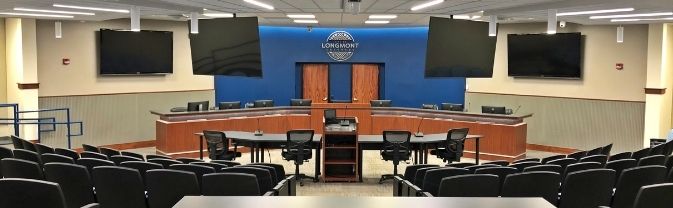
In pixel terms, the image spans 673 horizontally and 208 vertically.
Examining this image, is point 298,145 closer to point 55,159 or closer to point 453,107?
point 55,159

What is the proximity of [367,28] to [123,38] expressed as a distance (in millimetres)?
6776

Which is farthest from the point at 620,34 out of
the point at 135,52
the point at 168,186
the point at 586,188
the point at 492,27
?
the point at 168,186

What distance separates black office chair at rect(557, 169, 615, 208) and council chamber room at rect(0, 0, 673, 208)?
0.02 m

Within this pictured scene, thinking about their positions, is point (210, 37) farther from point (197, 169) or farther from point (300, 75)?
point (300, 75)

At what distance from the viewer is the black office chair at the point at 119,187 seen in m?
5.84

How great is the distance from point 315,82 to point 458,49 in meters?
9.28

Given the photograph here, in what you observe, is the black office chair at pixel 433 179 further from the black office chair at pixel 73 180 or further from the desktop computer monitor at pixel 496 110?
the desktop computer monitor at pixel 496 110

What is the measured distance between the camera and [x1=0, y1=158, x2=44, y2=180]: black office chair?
20.2 ft

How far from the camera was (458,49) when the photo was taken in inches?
412

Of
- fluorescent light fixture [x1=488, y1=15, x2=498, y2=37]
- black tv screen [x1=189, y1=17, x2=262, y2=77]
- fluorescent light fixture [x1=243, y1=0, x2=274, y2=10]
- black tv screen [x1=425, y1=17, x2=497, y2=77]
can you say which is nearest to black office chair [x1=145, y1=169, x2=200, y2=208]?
fluorescent light fixture [x1=243, y1=0, x2=274, y2=10]

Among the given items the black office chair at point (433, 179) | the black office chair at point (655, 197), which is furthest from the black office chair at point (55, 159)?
the black office chair at point (655, 197)

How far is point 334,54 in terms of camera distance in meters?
19.0

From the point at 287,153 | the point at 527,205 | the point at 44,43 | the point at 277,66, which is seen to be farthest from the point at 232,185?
the point at 277,66

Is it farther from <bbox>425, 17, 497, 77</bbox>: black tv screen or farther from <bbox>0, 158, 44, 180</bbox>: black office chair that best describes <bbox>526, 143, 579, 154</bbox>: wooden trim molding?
<bbox>0, 158, 44, 180</bbox>: black office chair
